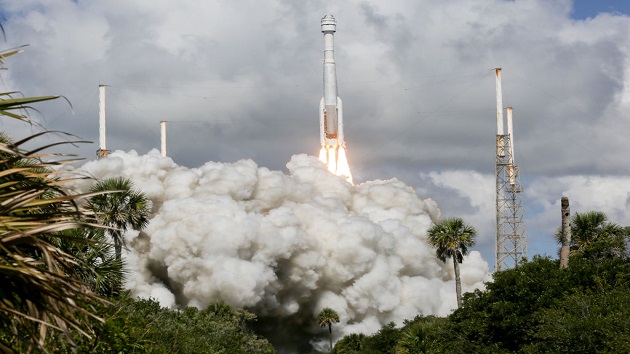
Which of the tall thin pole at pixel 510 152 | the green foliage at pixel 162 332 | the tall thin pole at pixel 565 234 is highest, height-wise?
the tall thin pole at pixel 510 152

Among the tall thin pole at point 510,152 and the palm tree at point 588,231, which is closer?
the palm tree at point 588,231

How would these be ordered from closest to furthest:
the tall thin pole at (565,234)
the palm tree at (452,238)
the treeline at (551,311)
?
the treeline at (551,311)
the tall thin pole at (565,234)
the palm tree at (452,238)

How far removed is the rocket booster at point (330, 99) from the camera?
11600 cm

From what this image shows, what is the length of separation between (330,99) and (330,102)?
0.43 meters

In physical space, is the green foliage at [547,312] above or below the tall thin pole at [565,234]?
below

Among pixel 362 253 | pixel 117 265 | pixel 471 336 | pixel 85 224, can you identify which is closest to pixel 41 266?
pixel 85 224

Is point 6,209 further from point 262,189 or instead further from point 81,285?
point 262,189

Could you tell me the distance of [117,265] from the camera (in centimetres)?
2616

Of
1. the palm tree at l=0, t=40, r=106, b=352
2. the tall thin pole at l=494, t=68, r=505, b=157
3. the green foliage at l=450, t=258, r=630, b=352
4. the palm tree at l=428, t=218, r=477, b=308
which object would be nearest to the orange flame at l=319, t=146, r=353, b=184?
the tall thin pole at l=494, t=68, r=505, b=157

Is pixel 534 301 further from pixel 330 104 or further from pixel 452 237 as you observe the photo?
pixel 330 104

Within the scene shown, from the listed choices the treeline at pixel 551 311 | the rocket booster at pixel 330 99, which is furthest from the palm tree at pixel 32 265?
the rocket booster at pixel 330 99

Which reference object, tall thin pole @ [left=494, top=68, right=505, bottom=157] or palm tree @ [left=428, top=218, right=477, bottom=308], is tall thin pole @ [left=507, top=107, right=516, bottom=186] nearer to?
tall thin pole @ [left=494, top=68, right=505, bottom=157]

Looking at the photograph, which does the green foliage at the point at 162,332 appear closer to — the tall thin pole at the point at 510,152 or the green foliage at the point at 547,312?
the green foliage at the point at 547,312

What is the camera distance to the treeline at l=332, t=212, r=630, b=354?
37812mm
